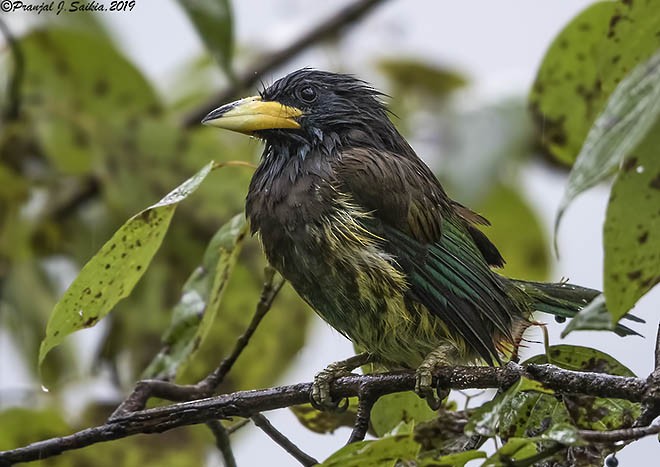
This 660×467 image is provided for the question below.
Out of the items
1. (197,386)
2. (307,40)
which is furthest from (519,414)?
(307,40)

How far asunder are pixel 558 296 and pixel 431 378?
781 mm

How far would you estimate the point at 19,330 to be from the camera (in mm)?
4168

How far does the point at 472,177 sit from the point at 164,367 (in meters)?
1.72

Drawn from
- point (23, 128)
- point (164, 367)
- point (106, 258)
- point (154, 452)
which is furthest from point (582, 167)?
point (23, 128)

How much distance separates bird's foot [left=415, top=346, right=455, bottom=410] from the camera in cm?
231

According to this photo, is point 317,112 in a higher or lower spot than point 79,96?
lower

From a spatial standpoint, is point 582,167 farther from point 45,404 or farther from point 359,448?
point 45,404

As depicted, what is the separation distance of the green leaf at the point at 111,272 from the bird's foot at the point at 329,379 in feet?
1.39

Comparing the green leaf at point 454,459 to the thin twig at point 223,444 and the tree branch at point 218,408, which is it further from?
the thin twig at point 223,444

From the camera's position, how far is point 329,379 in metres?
2.57

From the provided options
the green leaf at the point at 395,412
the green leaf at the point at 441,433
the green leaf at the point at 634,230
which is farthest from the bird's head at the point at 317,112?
the green leaf at the point at 634,230

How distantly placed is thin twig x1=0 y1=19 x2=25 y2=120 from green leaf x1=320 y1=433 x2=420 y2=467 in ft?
7.18

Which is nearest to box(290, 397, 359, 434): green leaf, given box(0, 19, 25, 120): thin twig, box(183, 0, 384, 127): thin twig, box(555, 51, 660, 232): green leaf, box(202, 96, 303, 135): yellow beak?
box(202, 96, 303, 135): yellow beak

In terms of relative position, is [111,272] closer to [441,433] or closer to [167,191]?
[441,433]
